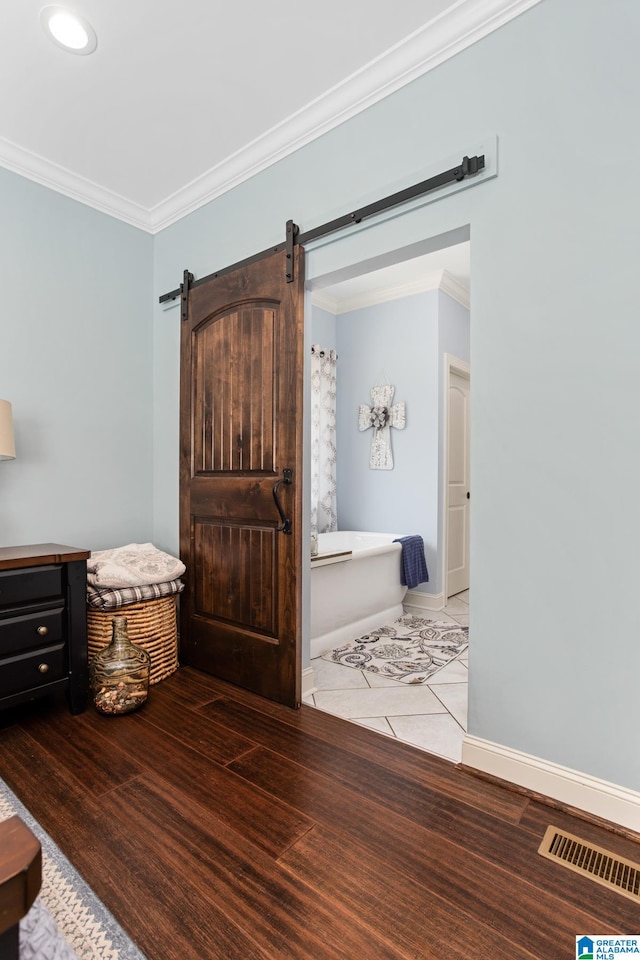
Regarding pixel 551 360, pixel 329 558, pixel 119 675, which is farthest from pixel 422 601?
pixel 551 360

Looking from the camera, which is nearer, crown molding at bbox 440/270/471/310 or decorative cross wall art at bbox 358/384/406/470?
crown molding at bbox 440/270/471/310

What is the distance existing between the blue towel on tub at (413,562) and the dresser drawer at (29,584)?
2505 millimetres

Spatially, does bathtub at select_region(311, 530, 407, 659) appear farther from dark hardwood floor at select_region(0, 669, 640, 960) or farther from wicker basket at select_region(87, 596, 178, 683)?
dark hardwood floor at select_region(0, 669, 640, 960)

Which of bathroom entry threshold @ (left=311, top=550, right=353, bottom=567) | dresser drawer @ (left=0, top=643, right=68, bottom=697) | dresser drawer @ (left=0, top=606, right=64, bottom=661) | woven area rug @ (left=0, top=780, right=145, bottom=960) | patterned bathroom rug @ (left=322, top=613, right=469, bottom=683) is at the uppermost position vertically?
bathroom entry threshold @ (left=311, top=550, right=353, bottom=567)

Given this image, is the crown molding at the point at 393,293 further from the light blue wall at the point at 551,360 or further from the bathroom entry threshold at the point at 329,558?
the light blue wall at the point at 551,360

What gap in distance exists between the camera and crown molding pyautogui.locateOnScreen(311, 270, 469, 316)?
4438 millimetres

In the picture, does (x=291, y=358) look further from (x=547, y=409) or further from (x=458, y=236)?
(x=547, y=409)

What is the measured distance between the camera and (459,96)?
1.93 metres

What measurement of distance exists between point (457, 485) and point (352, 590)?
194 centimetres

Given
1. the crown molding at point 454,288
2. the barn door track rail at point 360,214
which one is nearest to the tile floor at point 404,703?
the barn door track rail at point 360,214

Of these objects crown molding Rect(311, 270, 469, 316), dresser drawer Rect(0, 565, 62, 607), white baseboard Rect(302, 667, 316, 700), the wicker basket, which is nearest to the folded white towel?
the wicker basket

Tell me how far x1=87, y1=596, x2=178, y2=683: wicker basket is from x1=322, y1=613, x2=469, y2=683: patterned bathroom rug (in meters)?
0.93

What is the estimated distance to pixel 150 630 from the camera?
2705mm

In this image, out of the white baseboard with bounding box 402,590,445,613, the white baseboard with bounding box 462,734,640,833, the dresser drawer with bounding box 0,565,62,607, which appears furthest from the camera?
the white baseboard with bounding box 402,590,445,613
